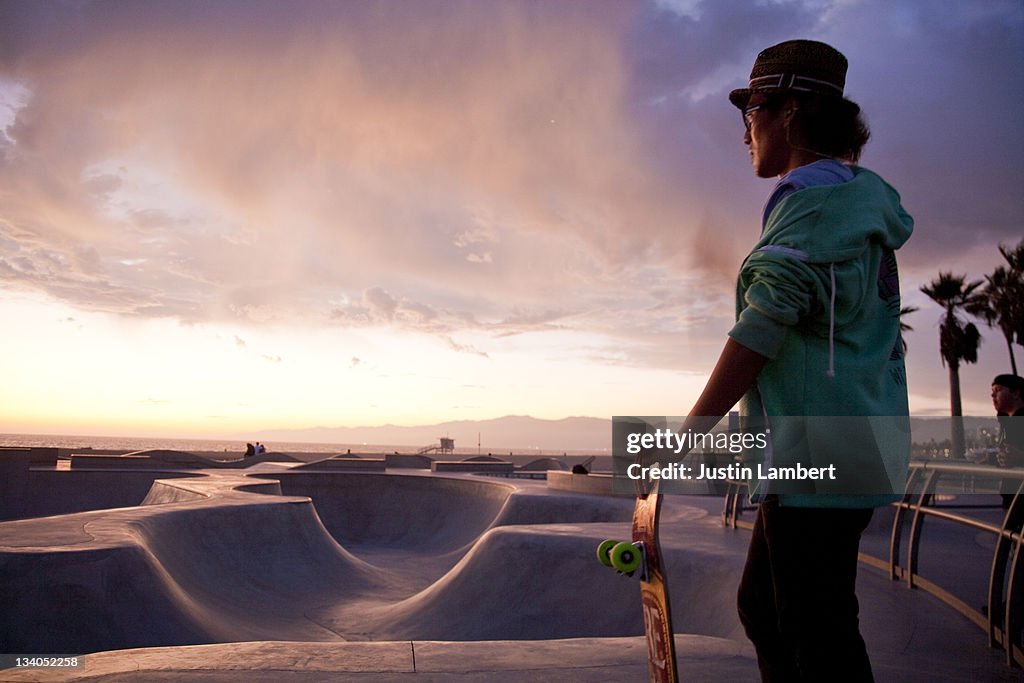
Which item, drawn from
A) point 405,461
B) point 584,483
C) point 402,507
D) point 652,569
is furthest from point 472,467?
point 652,569

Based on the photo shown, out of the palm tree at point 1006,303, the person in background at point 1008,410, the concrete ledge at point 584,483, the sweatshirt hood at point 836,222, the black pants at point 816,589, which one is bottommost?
the concrete ledge at point 584,483

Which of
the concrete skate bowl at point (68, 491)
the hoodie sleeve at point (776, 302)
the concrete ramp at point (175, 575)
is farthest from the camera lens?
the concrete skate bowl at point (68, 491)

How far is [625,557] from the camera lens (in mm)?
1932

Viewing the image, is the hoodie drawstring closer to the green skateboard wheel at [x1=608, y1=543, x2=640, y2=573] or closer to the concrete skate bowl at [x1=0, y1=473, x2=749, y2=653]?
the green skateboard wheel at [x1=608, y1=543, x2=640, y2=573]

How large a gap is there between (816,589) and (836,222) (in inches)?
36.9

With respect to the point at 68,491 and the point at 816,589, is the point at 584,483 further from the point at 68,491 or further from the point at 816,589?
the point at 816,589

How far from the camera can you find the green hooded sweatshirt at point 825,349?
1658 millimetres

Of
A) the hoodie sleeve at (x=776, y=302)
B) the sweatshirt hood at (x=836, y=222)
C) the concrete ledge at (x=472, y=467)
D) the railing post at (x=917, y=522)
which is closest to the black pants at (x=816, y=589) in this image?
the hoodie sleeve at (x=776, y=302)

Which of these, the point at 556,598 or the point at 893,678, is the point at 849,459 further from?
the point at 556,598

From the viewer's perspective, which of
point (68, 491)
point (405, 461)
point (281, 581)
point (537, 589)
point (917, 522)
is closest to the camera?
point (917, 522)

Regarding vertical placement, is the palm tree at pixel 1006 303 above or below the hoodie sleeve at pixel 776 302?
above

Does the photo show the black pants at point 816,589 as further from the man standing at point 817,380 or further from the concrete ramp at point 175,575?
the concrete ramp at point 175,575

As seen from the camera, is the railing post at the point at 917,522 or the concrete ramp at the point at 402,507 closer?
the railing post at the point at 917,522

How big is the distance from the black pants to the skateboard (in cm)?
31
